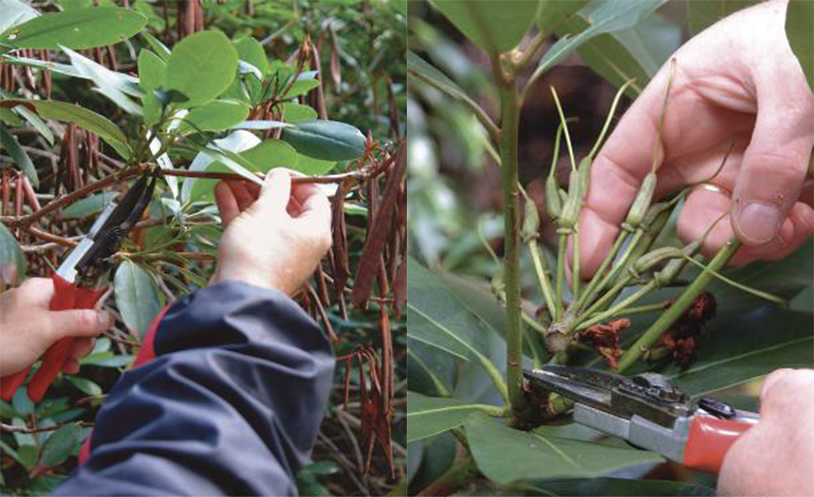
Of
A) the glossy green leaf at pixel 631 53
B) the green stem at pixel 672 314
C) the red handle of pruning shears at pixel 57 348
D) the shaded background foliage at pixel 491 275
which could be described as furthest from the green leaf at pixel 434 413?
the glossy green leaf at pixel 631 53

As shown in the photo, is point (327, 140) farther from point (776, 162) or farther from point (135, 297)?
point (776, 162)

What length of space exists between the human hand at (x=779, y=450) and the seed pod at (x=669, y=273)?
130 millimetres

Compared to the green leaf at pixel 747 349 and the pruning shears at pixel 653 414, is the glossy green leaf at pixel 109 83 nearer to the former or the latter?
the pruning shears at pixel 653 414

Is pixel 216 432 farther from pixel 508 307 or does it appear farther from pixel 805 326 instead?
pixel 805 326

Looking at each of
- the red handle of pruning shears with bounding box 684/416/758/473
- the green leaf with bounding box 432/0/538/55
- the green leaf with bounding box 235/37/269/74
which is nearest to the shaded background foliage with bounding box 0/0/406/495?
the green leaf with bounding box 235/37/269/74

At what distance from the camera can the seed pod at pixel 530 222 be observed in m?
0.67

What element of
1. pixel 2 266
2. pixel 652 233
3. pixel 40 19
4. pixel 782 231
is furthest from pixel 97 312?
pixel 782 231

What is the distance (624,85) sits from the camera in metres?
0.73

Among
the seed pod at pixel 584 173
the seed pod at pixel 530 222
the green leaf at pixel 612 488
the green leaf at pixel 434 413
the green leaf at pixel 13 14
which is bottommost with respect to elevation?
the green leaf at pixel 612 488

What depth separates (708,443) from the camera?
0.52 metres

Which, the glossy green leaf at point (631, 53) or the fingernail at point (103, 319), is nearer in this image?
the fingernail at point (103, 319)

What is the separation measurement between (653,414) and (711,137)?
276 mm

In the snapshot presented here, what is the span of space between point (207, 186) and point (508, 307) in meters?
0.20

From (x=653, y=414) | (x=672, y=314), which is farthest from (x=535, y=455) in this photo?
(x=672, y=314)
